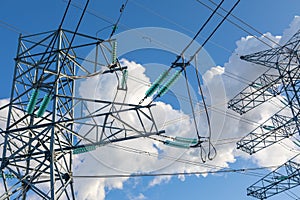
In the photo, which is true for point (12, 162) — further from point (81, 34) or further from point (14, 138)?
point (81, 34)

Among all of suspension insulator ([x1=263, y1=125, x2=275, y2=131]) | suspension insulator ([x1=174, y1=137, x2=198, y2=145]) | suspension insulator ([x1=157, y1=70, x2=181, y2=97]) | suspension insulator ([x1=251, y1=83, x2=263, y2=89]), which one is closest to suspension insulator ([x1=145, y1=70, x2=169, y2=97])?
suspension insulator ([x1=157, y1=70, x2=181, y2=97])

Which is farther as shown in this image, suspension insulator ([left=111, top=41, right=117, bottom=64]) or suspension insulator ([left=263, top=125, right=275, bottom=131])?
suspension insulator ([left=263, top=125, right=275, bottom=131])

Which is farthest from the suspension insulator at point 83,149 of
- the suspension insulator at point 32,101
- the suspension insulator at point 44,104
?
the suspension insulator at point 32,101

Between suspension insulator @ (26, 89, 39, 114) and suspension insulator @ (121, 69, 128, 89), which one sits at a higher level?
suspension insulator @ (121, 69, 128, 89)

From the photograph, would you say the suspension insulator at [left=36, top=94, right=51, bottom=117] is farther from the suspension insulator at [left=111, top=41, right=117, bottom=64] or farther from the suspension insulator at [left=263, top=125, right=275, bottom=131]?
the suspension insulator at [left=263, top=125, right=275, bottom=131]

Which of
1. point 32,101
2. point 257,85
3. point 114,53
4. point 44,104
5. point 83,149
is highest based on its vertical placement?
point 257,85

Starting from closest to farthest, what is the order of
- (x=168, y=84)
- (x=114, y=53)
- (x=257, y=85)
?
(x=168, y=84), (x=114, y=53), (x=257, y=85)

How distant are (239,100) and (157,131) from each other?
1554 cm

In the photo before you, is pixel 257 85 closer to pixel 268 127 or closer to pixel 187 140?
pixel 268 127

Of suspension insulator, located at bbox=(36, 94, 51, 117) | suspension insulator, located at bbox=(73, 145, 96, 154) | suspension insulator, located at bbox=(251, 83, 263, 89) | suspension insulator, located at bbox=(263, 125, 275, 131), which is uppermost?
suspension insulator, located at bbox=(251, 83, 263, 89)

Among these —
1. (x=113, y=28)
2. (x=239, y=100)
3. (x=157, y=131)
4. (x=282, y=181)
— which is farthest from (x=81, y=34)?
(x=282, y=181)

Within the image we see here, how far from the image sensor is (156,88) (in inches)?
431

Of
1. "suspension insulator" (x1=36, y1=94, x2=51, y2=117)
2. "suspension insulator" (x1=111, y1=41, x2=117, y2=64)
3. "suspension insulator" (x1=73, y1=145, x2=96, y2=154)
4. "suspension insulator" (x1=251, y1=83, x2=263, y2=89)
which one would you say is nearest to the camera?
"suspension insulator" (x1=36, y1=94, x2=51, y2=117)

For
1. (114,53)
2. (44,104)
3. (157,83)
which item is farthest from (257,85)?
(44,104)
